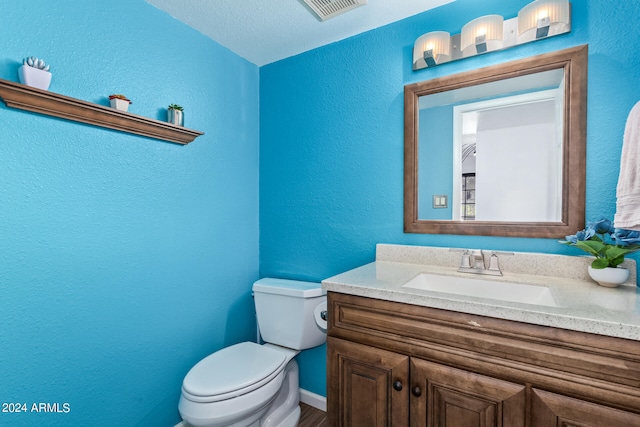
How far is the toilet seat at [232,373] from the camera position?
124 cm

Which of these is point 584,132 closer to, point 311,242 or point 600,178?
point 600,178

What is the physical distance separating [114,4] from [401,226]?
1.71m

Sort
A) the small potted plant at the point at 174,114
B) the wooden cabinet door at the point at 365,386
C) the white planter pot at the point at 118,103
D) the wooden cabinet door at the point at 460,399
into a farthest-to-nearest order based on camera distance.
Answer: the small potted plant at the point at 174,114, the white planter pot at the point at 118,103, the wooden cabinet door at the point at 365,386, the wooden cabinet door at the point at 460,399

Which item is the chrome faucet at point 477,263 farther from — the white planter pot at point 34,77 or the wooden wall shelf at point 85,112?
the white planter pot at point 34,77

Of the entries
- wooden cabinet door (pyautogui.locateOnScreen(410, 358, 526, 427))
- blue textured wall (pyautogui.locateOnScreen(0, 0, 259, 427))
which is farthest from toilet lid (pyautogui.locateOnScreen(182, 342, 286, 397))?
wooden cabinet door (pyautogui.locateOnScreen(410, 358, 526, 427))

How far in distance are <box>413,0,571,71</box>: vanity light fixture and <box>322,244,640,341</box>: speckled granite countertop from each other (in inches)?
36.6

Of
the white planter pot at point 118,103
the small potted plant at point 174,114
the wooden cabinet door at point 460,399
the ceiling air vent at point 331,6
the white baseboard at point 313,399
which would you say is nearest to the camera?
the wooden cabinet door at point 460,399

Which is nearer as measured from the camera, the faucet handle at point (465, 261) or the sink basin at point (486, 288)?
the sink basin at point (486, 288)

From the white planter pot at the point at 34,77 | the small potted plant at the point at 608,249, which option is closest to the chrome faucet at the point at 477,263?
the small potted plant at the point at 608,249

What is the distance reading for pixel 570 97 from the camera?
4.01 feet

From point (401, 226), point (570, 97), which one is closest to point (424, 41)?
point (570, 97)

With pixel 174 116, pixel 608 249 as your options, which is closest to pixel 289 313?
pixel 174 116

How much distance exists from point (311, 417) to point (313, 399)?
0.11 m

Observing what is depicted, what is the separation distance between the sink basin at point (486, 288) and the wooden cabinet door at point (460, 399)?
30 centimetres
